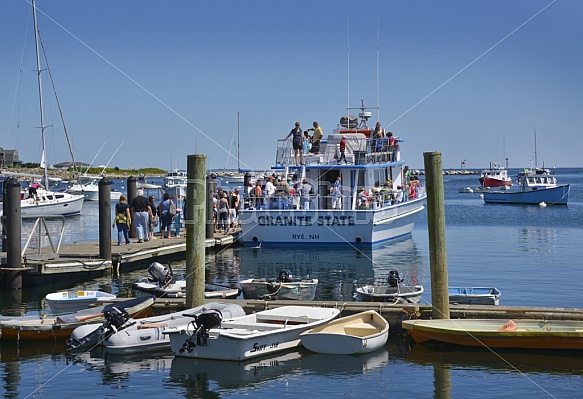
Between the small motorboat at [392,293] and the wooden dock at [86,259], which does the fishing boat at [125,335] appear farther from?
the wooden dock at [86,259]

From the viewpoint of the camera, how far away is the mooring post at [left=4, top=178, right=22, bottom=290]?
19516 mm

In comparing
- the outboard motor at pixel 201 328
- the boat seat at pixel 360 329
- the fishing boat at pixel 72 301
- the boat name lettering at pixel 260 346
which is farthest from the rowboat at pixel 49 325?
the boat seat at pixel 360 329

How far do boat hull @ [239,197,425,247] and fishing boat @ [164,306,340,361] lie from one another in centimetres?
1559

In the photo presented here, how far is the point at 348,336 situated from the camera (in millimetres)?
13797

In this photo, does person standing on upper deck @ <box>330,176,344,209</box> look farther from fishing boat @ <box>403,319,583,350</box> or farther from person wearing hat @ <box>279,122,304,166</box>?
fishing boat @ <box>403,319,583,350</box>

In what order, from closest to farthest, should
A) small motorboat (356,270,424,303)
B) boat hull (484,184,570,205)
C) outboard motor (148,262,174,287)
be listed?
small motorboat (356,270,424,303) → outboard motor (148,262,174,287) → boat hull (484,184,570,205)

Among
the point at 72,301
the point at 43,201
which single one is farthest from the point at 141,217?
the point at 43,201

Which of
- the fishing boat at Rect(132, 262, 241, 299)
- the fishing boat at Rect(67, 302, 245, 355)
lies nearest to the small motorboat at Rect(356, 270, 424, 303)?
the fishing boat at Rect(132, 262, 241, 299)

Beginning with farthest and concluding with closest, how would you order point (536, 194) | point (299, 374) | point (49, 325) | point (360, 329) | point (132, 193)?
point (536, 194), point (132, 193), point (49, 325), point (360, 329), point (299, 374)

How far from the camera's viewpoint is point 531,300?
20.1 meters

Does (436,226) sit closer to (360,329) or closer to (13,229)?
(360,329)

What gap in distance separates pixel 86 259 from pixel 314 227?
10.7 metres

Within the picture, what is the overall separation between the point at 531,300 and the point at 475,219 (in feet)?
110

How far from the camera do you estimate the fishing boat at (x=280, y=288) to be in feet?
58.3
